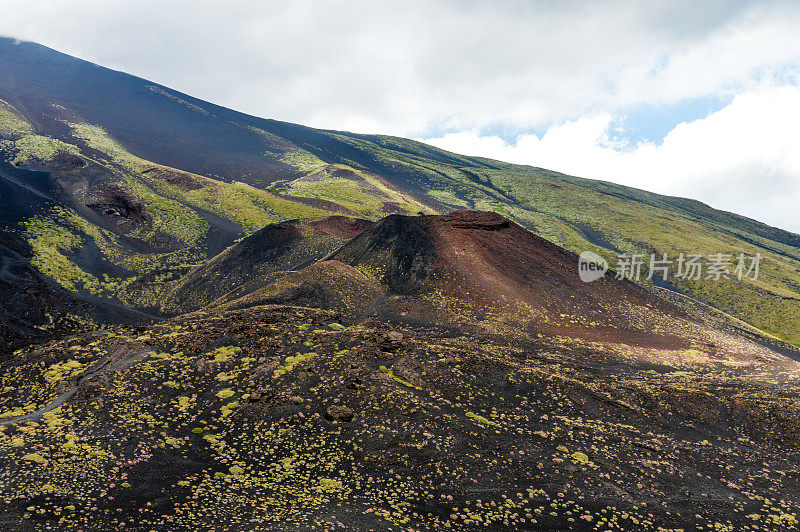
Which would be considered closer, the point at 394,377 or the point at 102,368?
the point at 394,377

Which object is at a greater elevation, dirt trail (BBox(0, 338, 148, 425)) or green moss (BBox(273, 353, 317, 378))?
green moss (BBox(273, 353, 317, 378))

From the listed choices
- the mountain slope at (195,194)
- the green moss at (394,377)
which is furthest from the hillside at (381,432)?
the mountain slope at (195,194)

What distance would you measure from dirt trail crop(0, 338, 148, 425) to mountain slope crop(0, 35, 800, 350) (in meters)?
24.6

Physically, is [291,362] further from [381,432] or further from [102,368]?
[102,368]

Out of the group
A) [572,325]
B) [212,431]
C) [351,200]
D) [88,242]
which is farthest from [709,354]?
[351,200]

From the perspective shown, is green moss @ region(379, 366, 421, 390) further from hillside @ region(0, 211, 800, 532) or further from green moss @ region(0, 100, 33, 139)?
green moss @ region(0, 100, 33, 139)

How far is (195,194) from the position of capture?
90.3m

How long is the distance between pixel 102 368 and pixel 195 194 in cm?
7436

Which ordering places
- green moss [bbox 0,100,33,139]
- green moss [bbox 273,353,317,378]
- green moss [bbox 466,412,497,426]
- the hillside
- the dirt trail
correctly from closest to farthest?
the hillside < the dirt trail < green moss [bbox 466,412,497,426] < green moss [bbox 273,353,317,378] < green moss [bbox 0,100,33,139]

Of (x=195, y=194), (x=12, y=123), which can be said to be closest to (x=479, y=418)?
(x=195, y=194)

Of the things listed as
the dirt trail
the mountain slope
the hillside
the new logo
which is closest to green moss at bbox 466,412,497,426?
the hillside

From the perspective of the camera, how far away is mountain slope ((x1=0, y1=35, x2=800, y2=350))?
59.8m

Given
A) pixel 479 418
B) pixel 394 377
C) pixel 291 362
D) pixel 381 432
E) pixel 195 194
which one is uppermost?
pixel 195 194

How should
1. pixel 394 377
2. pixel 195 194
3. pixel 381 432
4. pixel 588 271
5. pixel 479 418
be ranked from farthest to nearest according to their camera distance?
pixel 195 194, pixel 588 271, pixel 394 377, pixel 479 418, pixel 381 432
